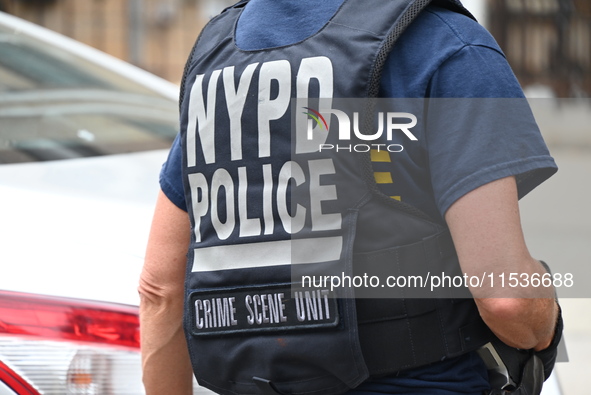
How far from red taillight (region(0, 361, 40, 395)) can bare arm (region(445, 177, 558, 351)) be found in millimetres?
920

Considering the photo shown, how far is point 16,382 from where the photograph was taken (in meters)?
1.67

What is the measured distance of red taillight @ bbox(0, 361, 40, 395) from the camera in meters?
1.67

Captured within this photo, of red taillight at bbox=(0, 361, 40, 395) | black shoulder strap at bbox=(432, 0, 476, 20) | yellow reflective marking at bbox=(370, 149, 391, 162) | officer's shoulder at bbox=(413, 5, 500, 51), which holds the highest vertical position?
black shoulder strap at bbox=(432, 0, 476, 20)

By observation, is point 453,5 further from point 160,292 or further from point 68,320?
point 68,320

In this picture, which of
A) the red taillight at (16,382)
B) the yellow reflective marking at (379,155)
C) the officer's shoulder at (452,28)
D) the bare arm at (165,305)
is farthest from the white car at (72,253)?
the officer's shoulder at (452,28)

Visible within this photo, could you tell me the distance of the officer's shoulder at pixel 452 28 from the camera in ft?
4.05

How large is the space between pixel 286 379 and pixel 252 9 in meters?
0.62

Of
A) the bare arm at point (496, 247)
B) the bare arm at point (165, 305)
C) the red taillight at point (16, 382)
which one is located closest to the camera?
the bare arm at point (496, 247)

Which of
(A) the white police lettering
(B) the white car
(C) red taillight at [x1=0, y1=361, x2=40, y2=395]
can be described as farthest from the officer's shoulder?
(C) red taillight at [x1=0, y1=361, x2=40, y2=395]

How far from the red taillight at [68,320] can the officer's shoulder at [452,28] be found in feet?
2.82

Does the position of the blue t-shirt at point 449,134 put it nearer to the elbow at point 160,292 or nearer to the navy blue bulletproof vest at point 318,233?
the navy blue bulletproof vest at point 318,233

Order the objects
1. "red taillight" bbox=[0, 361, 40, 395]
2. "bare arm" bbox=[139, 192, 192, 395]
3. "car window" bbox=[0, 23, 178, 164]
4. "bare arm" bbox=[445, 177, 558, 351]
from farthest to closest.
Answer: "car window" bbox=[0, 23, 178, 164], "red taillight" bbox=[0, 361, 40, 395], "bare arm" bbox=[139, 192, 192, 395], "bare arm" bbox=[445, 177, 558, 351]

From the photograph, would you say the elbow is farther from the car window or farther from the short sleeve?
the car window

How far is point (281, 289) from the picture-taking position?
131 centimetres
